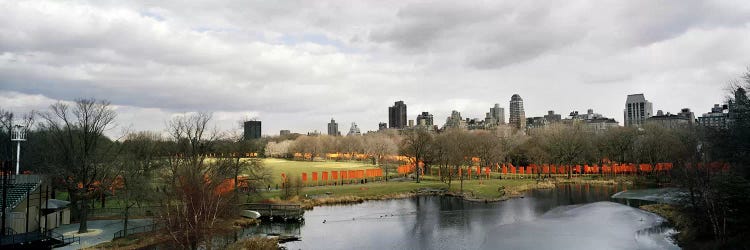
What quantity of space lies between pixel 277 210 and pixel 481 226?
21657 mm

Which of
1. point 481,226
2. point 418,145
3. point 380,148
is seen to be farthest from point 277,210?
point 380,148

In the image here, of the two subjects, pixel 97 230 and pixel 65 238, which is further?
pixel 97 230

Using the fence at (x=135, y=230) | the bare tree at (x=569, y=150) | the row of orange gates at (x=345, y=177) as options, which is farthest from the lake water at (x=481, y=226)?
the bare tree at (x=569, y=150)

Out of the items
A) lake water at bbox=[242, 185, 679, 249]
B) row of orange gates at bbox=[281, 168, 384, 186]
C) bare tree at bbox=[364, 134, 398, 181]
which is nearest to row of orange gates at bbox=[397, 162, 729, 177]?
row of orange gates at bbox=[281, 168, 384, 186]

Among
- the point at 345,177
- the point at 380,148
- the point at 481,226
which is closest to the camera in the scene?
the point at 481,226

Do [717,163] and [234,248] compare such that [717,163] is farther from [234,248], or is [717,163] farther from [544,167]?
[544,167]

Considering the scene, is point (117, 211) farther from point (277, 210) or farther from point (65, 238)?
point (277, 210)

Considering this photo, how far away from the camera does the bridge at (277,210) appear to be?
51.5m

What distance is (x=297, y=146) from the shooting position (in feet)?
593

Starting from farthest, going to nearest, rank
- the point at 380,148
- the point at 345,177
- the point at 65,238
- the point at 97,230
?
the point at 380,148 → the point at 345,177 → the point at 97,230 → the point at 65,238

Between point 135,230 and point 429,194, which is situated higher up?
point 429,194

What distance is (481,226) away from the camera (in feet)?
155

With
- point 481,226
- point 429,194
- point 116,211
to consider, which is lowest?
point 481,226

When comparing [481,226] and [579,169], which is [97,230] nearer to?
[481,226]
